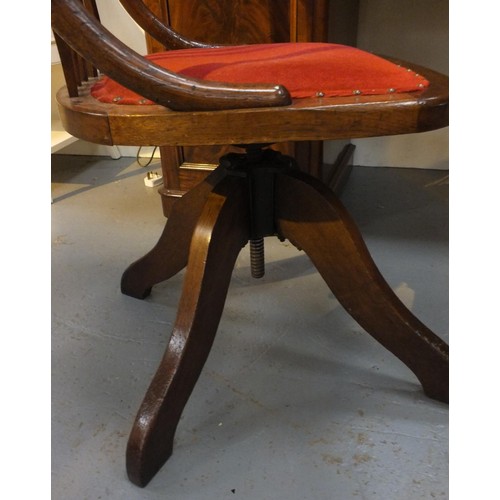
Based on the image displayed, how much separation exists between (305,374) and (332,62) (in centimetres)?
51

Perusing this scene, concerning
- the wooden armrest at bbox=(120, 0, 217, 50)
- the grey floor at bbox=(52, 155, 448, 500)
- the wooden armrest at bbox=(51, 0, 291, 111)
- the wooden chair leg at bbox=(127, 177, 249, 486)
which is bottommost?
the grey floor at bbox=(52, 155, 448, 500)

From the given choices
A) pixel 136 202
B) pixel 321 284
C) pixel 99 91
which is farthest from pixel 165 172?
pixel 99 91

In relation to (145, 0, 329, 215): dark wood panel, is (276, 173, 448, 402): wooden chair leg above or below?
below

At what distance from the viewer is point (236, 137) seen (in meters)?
0.53

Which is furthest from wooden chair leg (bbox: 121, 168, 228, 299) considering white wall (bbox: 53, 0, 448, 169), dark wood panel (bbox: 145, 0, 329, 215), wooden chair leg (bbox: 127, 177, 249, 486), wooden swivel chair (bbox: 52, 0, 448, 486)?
white wall (bbox: 53, 0, 448, 169)

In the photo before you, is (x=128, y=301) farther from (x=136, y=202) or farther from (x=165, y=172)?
(x=136, y=202)

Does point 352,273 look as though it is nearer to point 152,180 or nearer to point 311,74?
point 311,74

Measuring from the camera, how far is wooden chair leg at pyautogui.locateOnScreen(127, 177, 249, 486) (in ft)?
2.19

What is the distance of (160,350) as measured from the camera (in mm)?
920

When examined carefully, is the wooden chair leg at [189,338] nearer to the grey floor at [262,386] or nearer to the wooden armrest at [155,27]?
the grey floor at [262,386]

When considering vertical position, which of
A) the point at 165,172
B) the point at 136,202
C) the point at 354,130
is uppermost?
the point at 354,130

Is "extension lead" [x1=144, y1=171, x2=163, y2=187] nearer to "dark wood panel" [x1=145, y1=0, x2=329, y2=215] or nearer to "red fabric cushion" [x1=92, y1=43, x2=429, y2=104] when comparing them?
"dark wood panel" [x1=145, y1=0, x2=329, y2=215]

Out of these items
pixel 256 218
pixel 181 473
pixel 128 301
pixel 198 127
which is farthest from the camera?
pixel 128 301

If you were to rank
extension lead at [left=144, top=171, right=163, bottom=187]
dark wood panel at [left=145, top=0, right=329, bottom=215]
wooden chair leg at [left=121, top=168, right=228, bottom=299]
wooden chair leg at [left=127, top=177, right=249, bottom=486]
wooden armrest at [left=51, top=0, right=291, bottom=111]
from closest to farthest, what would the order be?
wooden armrest at [left=51, top=0, right=291, bottom=111]
wooden chair leg at [left=127, top=177, right=249, bottom=486]
wooden chair leg at [left=121, top=168, right=228, bottom=299]
dark wood panel at [left=145, top=0, right=329, bottom=215]
extension lead at [left=144, top=171, right=163, bottom=187]
